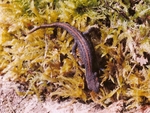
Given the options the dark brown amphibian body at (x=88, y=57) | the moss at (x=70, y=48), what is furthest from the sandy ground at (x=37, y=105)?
the dark brown amphibian body at (x=88, y=57)

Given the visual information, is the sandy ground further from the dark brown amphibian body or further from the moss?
the dark brown amphibian body

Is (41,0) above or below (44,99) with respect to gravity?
above

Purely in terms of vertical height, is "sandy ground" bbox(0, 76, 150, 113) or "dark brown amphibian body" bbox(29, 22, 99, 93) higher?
"dark brown amphibian body" bbox(29, 22, 99, 93)

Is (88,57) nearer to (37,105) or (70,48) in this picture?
(70,48)

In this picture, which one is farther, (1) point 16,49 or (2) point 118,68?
(1) point 16,49

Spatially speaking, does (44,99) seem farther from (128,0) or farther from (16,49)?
(128,0)

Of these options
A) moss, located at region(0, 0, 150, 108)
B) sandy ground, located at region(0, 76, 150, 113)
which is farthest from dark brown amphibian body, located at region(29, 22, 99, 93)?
sandy ground, located at region(0, 76, 150, 113)

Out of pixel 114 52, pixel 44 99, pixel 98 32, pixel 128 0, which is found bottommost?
pixel 44 99

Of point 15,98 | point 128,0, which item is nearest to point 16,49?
point 15,98
